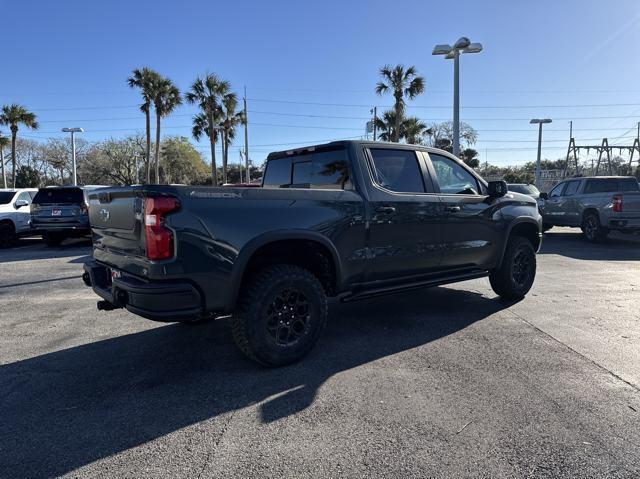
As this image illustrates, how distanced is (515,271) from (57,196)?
11.3 m

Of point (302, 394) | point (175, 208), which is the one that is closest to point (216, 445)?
point (302, 394)

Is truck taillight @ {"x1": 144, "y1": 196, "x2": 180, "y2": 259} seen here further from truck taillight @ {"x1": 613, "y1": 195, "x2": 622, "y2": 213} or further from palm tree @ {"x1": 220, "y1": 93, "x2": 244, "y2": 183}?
palm tree @ {"x1": 220, "y1": 93, "x2": 244, "y2": 183}

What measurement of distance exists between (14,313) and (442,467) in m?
5.57

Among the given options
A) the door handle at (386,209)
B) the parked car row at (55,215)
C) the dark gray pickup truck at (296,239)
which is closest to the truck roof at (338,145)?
the dark gray pickup truck at (296,239)

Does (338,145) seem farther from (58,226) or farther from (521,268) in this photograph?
(58,226)

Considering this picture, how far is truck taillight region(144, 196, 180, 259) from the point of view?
324 centimetres

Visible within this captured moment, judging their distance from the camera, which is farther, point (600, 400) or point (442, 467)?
point (600, 400)

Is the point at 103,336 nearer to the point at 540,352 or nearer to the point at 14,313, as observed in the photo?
the point at 14,313

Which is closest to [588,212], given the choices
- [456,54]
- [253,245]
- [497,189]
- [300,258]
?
[456,54]

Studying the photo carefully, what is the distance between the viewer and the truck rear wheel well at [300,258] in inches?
152

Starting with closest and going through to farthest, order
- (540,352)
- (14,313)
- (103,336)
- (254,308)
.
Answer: (254,308) < (540,352) < (103,336) < (14,313)

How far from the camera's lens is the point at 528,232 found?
635 centimetres

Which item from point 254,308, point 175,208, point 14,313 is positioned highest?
point 175,208

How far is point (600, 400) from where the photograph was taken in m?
3.29
